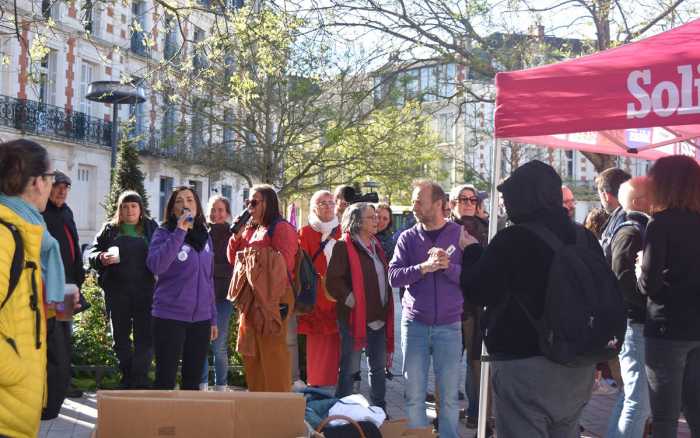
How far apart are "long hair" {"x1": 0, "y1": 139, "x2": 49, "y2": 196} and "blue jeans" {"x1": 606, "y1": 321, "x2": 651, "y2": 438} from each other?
348 cm

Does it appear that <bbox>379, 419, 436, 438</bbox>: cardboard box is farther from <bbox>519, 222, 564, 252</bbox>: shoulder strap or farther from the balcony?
the balcony

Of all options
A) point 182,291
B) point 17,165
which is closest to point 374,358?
point 182,291

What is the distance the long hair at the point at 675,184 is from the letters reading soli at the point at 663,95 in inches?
12.9

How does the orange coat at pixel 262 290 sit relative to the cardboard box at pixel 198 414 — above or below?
above

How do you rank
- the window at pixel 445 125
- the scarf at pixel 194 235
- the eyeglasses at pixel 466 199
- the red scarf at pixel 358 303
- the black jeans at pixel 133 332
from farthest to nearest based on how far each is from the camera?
the window at pixel 445 125
the black jeans at pixel 133 332
the eyeglasses at pixel 466 199
the red scarf at pixel 358 303
the scarf at pixel 194 235

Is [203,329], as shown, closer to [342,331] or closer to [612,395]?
[342,331]

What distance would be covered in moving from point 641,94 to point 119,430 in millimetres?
3168

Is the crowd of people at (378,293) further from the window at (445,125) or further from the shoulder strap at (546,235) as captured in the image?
the window at (445,125)

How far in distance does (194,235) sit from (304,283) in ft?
3.13

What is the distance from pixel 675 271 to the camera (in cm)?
435

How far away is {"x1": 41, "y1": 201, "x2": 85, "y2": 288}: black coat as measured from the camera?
6.78 metres

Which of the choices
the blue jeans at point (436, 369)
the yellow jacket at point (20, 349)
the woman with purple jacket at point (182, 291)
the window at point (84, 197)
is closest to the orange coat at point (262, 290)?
the woman with purple jacket at point (182, 291)

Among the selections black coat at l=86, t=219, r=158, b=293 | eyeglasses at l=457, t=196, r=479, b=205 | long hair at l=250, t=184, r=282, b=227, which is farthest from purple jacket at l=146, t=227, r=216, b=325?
eyeglasses at l=457, t=196, r=479, b=205

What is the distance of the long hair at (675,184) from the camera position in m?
4.43
